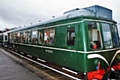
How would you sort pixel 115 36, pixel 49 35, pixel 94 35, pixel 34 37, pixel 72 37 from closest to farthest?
pixel 94 35 → pixel 72 37 → pixel 115 36 → pixel 49 35 → pixel 34 37

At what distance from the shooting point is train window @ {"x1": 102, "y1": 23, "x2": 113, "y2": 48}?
17.6 feet

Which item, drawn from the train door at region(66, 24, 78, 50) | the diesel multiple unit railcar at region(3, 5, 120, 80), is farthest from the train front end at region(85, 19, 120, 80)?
the train door at region(66, 24, 78, 50)

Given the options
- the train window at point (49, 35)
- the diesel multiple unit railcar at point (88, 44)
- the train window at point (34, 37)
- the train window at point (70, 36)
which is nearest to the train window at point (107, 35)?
the diesel multiple unit railcar at point (88, 44)

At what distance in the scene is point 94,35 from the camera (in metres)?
5.11

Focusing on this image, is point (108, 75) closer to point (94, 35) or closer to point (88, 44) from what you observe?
point (88, 44)

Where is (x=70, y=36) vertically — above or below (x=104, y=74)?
above

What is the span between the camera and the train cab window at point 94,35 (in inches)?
197

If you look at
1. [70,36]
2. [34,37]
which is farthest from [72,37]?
[34,37]

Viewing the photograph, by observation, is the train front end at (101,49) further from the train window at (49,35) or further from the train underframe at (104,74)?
the train window at (49,35)

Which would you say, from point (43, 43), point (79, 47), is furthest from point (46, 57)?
point (79, 47)

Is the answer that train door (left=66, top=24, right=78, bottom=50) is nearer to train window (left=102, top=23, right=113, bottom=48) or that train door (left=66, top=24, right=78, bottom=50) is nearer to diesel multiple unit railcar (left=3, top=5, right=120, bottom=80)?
diesel multiple unit railcar (left=3, top=5, right=120, bottom=80)

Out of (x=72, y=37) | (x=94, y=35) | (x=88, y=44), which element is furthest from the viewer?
(x=72, y=37)

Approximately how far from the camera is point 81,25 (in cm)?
497

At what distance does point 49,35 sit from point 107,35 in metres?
3.15
